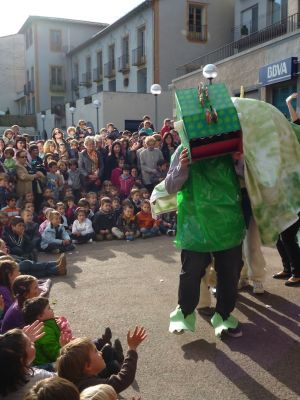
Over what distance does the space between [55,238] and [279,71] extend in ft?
34.4

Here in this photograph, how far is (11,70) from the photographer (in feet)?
152

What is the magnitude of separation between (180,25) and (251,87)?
11.4m

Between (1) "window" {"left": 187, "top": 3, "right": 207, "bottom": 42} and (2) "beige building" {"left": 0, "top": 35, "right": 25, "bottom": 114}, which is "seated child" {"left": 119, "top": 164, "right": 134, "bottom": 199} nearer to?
(1) "window" {"left": 187, "top": 3, "right": 207, "bottom": 42}

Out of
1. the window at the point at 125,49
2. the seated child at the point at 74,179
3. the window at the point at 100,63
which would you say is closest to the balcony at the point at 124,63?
the window at the point at 125,49

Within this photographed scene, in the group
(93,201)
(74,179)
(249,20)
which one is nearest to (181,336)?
(93,201)

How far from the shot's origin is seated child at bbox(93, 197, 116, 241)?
27.1 feet

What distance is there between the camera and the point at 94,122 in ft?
83.0

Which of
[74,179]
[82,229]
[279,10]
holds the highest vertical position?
[279,10]

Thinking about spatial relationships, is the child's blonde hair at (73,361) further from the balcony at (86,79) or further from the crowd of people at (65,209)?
the balcony at (86,79)

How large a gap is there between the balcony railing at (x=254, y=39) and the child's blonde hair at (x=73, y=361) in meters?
16.2

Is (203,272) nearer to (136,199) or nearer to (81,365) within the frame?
(81,365)

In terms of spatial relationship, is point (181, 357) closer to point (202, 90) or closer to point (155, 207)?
point (155, 207)

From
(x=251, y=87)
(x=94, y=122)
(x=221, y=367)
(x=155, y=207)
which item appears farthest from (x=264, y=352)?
(x=94, y=122)

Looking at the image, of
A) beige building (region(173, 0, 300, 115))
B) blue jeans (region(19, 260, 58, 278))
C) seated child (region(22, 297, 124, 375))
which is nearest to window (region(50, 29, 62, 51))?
beige building (region(173, 0, 300, 115))
